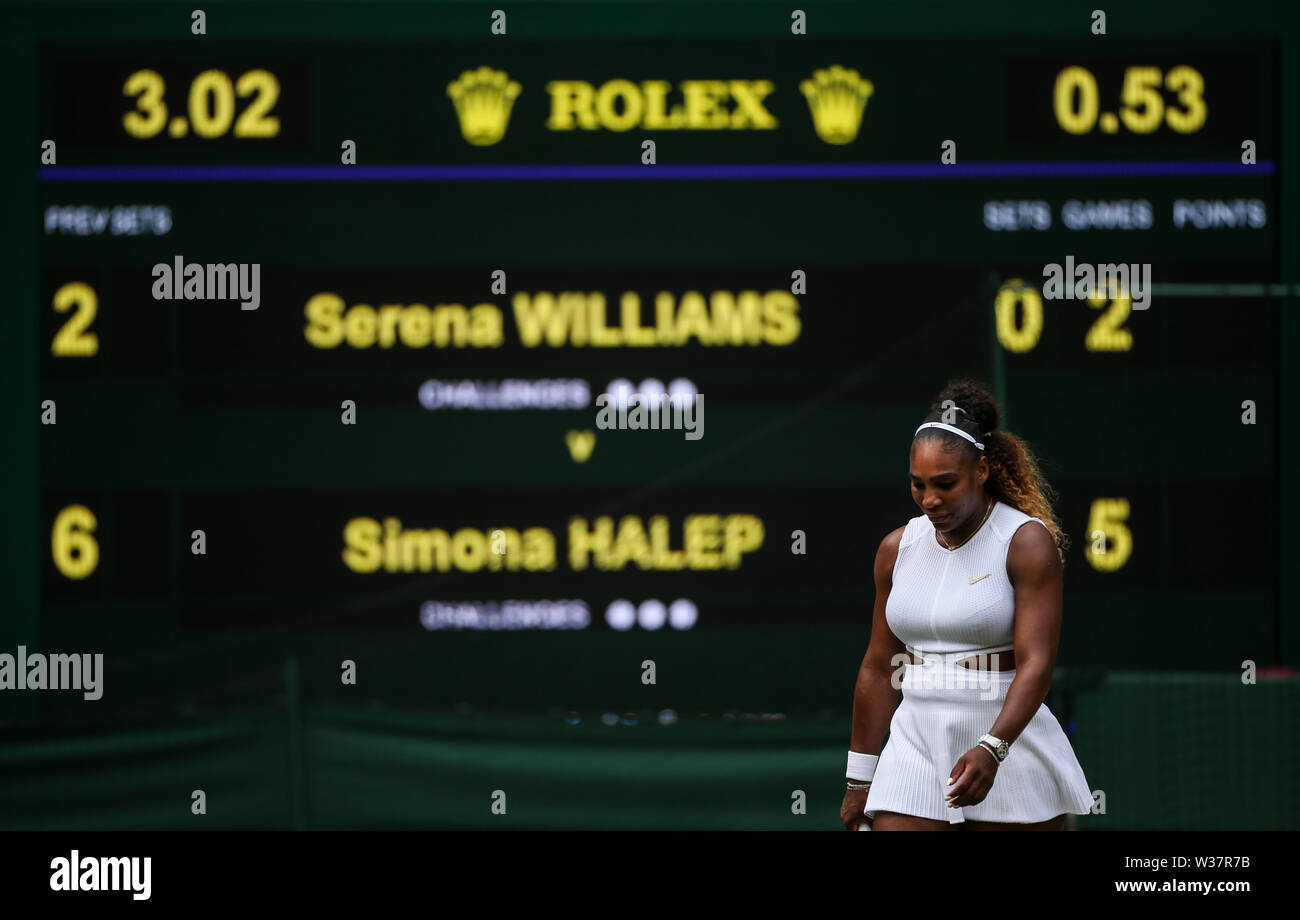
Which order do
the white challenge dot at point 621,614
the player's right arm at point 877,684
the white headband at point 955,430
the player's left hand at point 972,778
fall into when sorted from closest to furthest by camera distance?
1. the player's left hand at point 972,778
2. the white headband at point 955,430
3. the player's right arm at point 877,684
4. the white challenge dot at point 621,614

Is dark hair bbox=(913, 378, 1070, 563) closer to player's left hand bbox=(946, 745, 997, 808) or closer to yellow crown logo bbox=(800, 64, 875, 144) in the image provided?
player's left hand bbox=(946, 745, 997, 808)

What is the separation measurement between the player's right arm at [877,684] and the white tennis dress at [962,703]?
89 mm

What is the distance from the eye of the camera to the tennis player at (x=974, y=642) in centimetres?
308

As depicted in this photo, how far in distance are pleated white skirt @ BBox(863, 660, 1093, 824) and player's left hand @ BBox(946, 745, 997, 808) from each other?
0.31ft

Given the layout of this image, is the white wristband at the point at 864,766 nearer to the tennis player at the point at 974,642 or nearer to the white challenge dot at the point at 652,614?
the tennis player at the point at 974,642

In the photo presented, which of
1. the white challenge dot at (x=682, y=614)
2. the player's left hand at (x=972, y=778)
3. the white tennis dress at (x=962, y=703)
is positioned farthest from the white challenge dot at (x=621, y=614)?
the player's left hand at (x=972, y=778)

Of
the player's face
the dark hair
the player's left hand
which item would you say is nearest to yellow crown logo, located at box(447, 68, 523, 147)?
the dark hair

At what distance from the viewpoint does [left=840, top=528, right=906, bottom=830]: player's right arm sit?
338 cm

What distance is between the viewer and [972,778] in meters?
3.00

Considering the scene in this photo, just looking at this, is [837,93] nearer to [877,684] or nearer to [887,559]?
[887,559]

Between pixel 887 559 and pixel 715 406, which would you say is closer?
pixel 887 559

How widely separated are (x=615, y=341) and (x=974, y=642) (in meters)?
3.28

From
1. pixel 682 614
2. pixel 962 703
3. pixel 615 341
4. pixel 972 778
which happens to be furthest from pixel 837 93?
pixel 972 778
